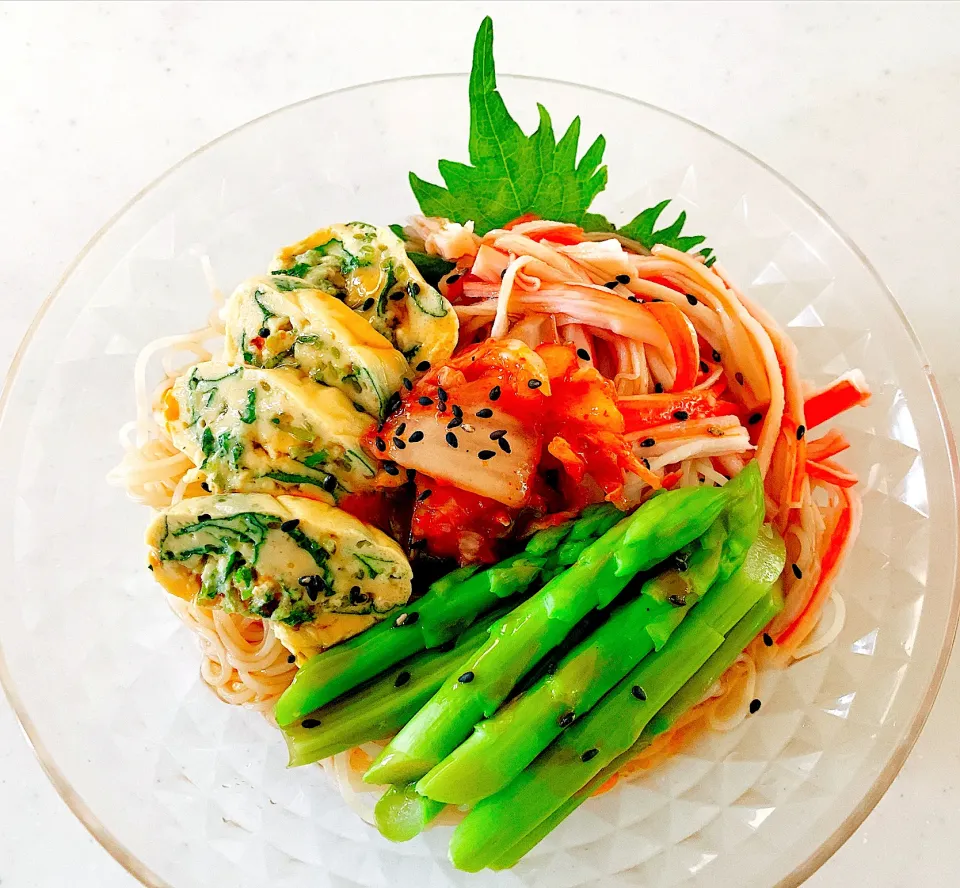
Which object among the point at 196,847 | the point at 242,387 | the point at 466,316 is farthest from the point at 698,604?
the point at 196,847

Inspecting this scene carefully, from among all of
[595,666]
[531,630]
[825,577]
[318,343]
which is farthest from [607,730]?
[318,343]

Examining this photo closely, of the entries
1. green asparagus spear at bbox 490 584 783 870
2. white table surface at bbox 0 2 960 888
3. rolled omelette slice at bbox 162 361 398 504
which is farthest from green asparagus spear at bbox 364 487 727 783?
white table surface at bbox 0 2 960 888

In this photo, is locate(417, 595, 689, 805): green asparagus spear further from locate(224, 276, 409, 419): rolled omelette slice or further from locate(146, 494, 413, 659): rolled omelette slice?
locate(224, 276, 409, 419): rolled omelette slice

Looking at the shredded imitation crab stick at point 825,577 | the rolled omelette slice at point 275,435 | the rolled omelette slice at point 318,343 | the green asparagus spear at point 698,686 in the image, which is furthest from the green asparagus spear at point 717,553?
the rolled omelette slice at point 318,343

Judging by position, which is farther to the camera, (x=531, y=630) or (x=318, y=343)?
(x=318, y=343)

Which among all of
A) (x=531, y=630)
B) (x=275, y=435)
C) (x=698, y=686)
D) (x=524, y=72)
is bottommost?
(x=698, y=686)

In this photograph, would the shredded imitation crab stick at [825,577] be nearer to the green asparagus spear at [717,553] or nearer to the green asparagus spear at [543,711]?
the green asparagus spear at [717,553]

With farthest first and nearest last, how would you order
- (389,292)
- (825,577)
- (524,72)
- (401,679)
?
(524,72) → (825,577) → (389,292) → (401,679)

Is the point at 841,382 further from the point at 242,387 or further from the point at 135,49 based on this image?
the point at 135,49

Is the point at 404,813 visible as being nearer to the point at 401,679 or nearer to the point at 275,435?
the point at 401,679
